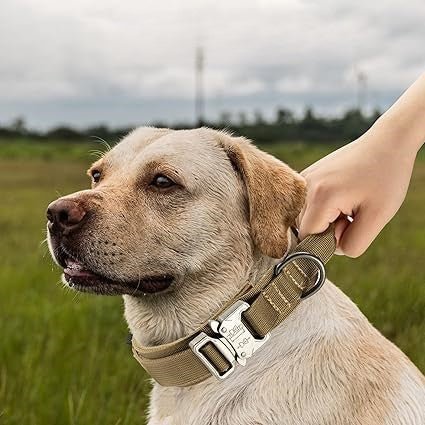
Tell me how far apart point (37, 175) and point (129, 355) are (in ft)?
100

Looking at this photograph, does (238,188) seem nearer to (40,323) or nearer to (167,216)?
(167,216)

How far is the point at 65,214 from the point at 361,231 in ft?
4.97

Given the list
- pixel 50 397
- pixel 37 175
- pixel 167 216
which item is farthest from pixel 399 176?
pixel 37 175

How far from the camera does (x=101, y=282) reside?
3.72 m

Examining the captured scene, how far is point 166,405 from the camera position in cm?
375

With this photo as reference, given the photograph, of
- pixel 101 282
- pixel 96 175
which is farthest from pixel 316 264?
pixel 96 175

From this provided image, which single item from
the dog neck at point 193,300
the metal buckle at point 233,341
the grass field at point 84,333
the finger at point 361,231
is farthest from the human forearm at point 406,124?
the grass field at point 84,333

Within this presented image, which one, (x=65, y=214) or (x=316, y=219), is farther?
(x=316, y=219)

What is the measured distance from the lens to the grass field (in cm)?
528

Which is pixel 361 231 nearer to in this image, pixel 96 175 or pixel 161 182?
pixel 161 182

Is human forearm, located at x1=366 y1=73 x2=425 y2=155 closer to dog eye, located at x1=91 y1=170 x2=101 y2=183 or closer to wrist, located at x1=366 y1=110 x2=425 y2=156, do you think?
wrist, located at x1=366 y1=110 x2=425 y2=156

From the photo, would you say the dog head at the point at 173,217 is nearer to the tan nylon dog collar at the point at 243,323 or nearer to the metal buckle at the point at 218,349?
the tan nylon dog collar at the point at 243,323

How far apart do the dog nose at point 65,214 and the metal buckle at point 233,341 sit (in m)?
0.76

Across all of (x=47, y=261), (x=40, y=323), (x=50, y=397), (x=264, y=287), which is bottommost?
(x=47, y=261)
